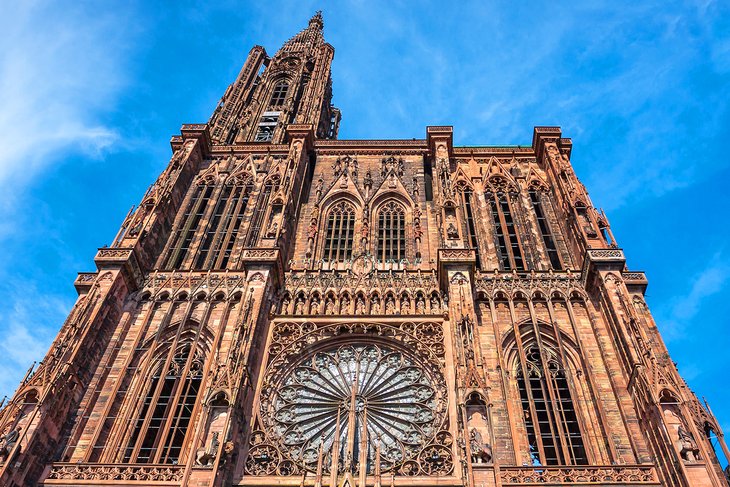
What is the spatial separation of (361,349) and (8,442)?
34.2ft

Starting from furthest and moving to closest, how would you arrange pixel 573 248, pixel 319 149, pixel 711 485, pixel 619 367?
pixel 319 149 → pixel 573 248 → pixel 619 367 → pixel 711 485

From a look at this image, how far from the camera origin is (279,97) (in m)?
39.3

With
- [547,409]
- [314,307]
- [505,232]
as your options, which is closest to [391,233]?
[505,232]

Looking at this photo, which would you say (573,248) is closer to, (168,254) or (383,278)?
(383,278)

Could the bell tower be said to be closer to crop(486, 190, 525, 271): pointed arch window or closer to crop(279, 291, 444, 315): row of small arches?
crop(486, 190, 525, 271): pointed arch window

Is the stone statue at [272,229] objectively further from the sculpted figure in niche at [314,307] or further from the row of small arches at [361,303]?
the sculpted figure in niche at [314,307]

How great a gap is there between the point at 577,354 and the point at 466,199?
9.78 metres

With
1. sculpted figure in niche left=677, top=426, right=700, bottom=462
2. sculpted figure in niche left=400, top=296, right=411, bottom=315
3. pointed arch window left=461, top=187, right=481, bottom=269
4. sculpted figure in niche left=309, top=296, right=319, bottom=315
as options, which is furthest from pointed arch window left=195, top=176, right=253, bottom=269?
sculpted figure in niche left=677, top=426, right=700, bottom=462

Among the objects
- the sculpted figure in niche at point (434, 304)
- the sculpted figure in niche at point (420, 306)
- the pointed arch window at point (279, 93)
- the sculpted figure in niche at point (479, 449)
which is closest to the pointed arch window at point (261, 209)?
the sculpted figure in niche at point (420, 306)

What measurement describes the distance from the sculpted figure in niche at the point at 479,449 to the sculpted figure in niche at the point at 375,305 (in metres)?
6.67

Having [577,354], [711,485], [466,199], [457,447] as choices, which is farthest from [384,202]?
[711,485]

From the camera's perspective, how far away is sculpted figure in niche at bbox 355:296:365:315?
21.9 metres

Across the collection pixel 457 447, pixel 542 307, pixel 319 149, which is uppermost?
pixel 319 149

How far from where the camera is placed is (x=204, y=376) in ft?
65.8
